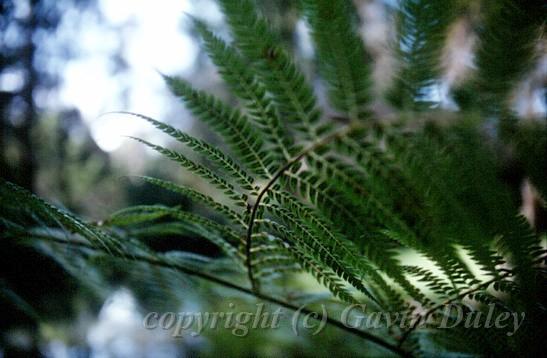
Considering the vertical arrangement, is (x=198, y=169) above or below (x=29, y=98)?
below

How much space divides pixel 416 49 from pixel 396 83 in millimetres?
37

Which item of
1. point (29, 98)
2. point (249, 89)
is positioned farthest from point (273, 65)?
point (29, 98)

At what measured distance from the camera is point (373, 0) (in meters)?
6.19

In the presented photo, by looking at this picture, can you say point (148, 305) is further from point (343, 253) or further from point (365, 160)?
point (365, 160)

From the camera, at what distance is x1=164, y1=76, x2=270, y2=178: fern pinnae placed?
1.38 feet

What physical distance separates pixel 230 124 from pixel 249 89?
0.15 ft

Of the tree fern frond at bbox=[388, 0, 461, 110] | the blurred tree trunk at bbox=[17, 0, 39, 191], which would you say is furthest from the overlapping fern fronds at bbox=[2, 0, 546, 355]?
the blurred tree trunk at bbox=[17, 0, 39, 191]

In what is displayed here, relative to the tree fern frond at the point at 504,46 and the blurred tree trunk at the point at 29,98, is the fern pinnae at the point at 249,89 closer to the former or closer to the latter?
the tree fern frond at the point at 504,46

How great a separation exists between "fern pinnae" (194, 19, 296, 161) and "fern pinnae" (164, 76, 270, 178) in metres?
0.02

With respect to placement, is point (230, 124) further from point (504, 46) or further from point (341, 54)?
point (504, 46)

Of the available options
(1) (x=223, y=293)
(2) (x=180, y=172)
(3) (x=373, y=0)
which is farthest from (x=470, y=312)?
(2) (x=180, y=172)

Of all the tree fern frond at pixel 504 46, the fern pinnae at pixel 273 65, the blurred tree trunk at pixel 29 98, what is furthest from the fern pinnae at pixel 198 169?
the blurred tree trunk at pixel 29 98

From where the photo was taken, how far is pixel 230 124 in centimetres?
43

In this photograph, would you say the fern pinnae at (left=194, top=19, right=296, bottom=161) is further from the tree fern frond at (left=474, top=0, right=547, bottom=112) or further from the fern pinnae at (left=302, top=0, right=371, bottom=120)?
the tree fern frond at (left=474, top=0, right=547, bottom=112)
